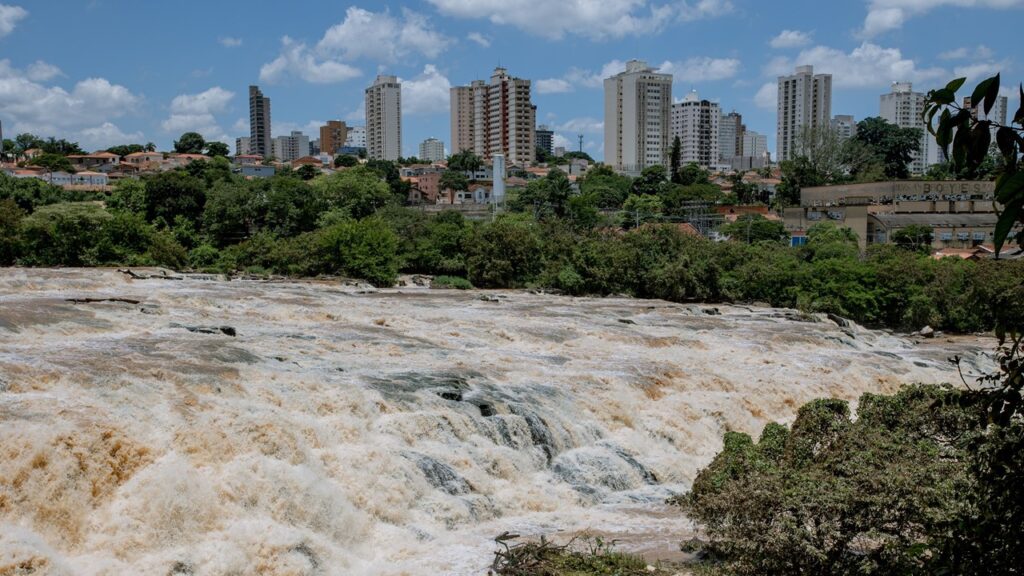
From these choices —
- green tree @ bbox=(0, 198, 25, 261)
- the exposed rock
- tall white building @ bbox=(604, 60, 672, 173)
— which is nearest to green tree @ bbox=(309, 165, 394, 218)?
green tree @ bbox=(0, 198, 25, 261)

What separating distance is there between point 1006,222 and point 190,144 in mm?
128342

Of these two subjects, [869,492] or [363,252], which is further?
[363,252]

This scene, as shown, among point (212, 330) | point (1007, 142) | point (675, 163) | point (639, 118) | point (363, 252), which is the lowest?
point (212, 330)

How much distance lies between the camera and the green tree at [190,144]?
397 feet

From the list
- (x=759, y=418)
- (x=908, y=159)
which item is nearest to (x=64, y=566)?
(x=759, y=418)

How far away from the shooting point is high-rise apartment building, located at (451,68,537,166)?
142 metres

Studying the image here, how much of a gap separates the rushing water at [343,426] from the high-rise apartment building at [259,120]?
178 metres

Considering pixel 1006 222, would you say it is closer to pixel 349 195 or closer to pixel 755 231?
pixel 755 231

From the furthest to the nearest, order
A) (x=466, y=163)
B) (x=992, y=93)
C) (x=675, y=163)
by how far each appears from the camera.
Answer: (x=466, y=163), (x=675, y=163), (x=992, y=93)

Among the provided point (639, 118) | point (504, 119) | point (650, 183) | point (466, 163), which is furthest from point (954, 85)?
point (504, 119)

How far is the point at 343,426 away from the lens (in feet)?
47.1

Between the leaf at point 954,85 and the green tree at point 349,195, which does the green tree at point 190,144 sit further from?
the leaf at point 954,85

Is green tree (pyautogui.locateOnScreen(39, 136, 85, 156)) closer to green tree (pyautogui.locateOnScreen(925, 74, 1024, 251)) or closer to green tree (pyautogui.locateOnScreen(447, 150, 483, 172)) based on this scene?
green tree (pyautogui.locateOnScreen(447, 150, 483, 172))

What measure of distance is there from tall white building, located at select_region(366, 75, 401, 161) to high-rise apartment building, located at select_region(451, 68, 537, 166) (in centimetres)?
2872
